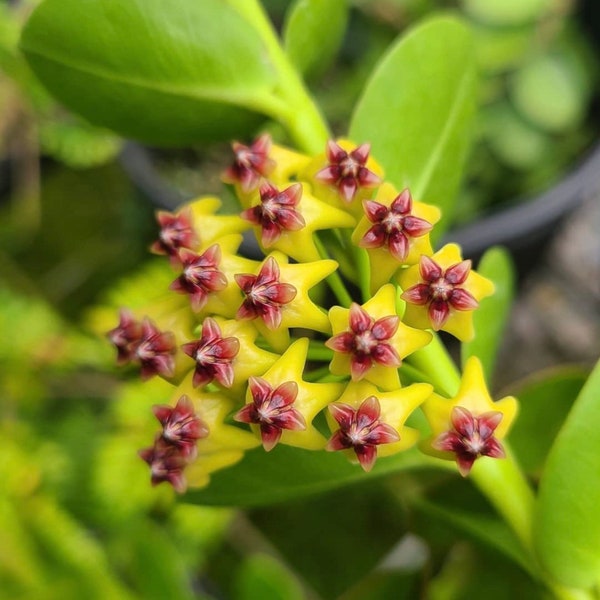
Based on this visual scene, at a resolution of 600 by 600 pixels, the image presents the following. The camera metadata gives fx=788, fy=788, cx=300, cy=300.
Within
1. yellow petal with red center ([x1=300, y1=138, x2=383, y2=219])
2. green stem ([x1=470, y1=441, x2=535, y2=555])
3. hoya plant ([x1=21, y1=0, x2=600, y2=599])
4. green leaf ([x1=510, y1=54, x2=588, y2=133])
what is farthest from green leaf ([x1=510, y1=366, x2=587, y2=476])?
green leaf ([x1=510, y1=54, x2=588, y2=133])

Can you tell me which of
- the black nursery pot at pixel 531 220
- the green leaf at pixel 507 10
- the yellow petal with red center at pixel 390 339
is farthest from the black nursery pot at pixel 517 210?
the yellow petal with red center at pixel 390 339

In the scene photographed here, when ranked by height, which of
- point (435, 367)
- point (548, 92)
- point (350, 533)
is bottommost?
point (350, 533)

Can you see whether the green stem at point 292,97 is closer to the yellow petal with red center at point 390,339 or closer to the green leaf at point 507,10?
the yellow petal with red center at point 390,339

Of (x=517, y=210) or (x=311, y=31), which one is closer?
(x=311, y=31)

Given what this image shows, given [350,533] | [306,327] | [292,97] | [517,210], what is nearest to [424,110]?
[292,97]

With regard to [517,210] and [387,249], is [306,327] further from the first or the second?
[517,210]
